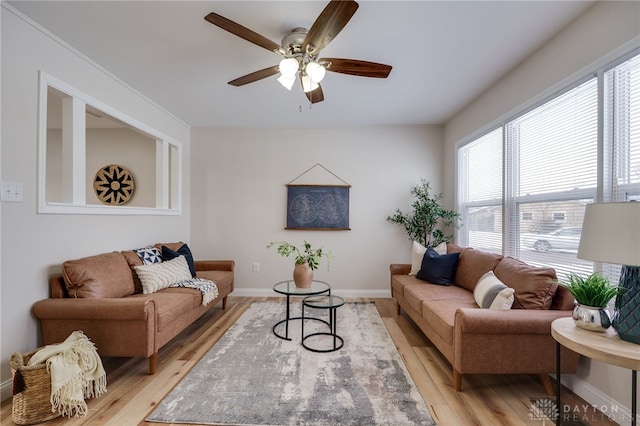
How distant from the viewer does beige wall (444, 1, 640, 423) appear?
1683mm

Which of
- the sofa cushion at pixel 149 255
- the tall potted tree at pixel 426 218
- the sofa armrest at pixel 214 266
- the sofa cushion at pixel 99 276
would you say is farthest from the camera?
the tall potted tree at pixel 426 218

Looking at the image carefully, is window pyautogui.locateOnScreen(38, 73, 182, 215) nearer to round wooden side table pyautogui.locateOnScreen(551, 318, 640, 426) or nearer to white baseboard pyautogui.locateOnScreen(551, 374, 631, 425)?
round wooden side table pyautogui.locateOnScreen(551, 318, 640, 426)

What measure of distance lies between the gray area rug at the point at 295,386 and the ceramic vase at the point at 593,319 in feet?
3.26

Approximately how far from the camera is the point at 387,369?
2.26 m

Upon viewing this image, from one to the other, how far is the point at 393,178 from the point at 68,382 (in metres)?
4.01

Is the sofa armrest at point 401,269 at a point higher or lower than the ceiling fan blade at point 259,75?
lower

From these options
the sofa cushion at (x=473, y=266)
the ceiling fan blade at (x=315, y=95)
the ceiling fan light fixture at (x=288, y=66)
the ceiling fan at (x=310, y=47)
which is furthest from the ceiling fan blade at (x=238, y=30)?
the sofa cushion at (x=473, y=266)

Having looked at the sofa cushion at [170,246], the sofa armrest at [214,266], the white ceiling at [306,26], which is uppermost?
the white ceiling at [306,26]

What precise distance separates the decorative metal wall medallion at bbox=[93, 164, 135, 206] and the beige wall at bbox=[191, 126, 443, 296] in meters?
0.95

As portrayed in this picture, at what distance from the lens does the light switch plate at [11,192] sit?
1.86 meters

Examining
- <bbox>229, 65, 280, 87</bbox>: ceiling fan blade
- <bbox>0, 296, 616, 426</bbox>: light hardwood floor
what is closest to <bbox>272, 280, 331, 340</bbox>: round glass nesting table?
<bbox>0, 296, 616, 426</bbox>: light hardwood floor

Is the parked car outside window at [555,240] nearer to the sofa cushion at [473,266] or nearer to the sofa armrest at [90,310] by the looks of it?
the sofa cushion at [473,266]

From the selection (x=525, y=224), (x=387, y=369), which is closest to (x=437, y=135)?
(x=525, y=224)

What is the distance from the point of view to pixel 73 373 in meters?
1.74
